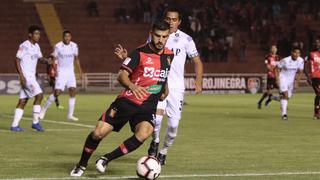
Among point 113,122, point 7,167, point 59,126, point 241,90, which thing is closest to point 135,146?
point 113,122

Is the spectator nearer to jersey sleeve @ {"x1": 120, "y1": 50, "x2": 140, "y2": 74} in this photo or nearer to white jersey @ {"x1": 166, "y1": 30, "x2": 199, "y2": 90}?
white jersey @ {"x1": 166, "y1": 30, "x2": 199, "y2": 90}

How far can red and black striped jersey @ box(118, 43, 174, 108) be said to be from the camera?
1051cm

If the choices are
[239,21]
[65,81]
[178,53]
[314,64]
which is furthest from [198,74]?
[239,21]

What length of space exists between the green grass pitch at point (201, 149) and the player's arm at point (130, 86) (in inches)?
51.0

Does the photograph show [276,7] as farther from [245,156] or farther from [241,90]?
[245,156]

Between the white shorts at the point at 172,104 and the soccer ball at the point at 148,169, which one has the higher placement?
the white shorts at the point at 172,104

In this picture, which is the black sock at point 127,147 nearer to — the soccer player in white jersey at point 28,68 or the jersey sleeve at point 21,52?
the soccer player in white jersey at point 28,68

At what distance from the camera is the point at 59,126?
68.1 ft

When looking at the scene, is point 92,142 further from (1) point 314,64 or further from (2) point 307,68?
(2) point 307,68

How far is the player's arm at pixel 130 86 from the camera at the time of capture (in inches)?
407

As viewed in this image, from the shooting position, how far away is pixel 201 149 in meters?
15.0

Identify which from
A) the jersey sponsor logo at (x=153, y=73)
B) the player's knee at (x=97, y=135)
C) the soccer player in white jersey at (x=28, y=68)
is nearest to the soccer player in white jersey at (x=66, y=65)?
the soccer player in white jersey at (x=28, y=68)

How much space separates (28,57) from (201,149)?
565 cm

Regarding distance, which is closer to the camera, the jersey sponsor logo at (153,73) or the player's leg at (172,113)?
the jersey sponsor logo at (153,73)
